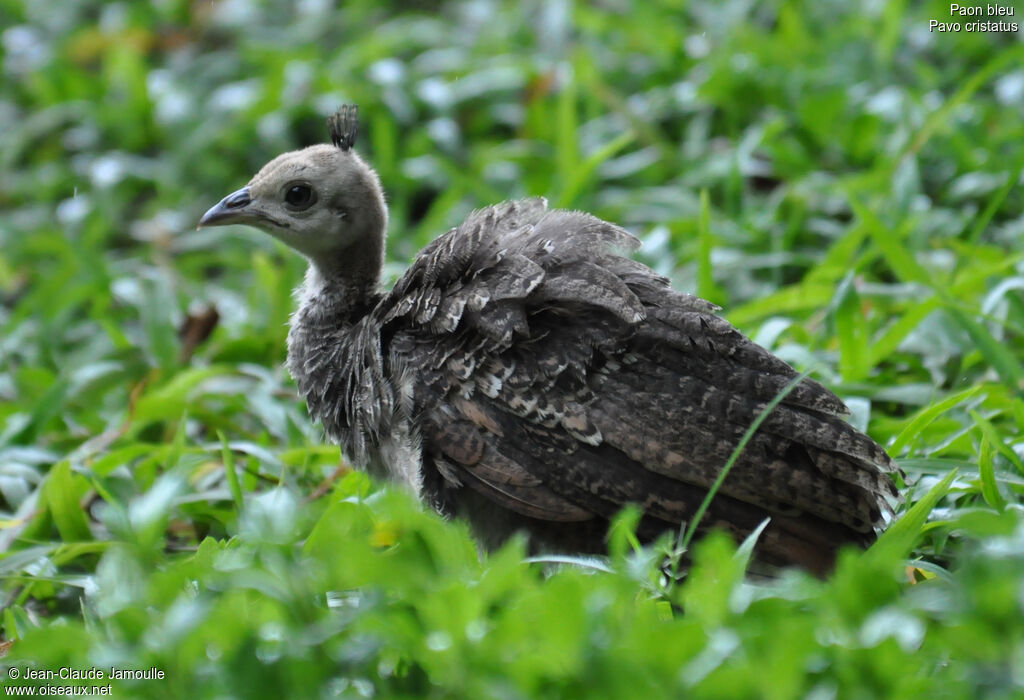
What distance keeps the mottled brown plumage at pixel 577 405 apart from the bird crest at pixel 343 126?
24.3 inches

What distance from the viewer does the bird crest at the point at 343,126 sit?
3.51 meters

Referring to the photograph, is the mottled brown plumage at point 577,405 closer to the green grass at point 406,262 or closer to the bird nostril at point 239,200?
the green grass at point 406,262

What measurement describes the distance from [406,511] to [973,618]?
3.21 ft

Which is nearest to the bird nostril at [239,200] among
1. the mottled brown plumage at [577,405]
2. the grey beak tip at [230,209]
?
the grey beak tip at [230,209]

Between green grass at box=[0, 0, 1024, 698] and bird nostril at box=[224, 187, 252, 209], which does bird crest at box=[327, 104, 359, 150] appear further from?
green grass at box=[0, 0, 1024, 698]

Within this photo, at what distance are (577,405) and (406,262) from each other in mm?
2661

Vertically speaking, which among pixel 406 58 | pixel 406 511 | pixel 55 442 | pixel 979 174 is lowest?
pixel 55 442

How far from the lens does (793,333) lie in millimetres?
3973

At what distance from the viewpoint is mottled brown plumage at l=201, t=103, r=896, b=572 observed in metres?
2.64

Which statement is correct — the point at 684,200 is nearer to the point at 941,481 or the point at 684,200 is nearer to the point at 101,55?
the point at 941,481

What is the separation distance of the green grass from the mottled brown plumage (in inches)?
6.2

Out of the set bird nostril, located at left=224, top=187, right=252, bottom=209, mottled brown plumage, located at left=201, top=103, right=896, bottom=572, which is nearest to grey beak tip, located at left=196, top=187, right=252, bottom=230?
bird nostril, located at left=224, top=187, right=252, bottom=209

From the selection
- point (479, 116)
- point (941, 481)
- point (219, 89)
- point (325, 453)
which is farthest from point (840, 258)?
point (219, 89)

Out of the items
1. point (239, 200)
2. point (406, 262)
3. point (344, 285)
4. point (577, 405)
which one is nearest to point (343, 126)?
point (239, 200)
